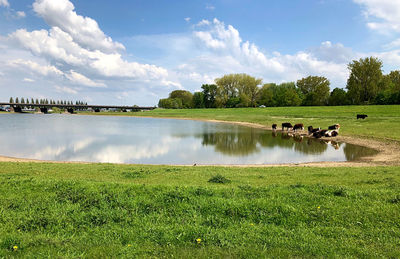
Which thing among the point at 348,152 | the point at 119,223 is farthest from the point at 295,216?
the point at 348,152

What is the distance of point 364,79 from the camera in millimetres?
84750

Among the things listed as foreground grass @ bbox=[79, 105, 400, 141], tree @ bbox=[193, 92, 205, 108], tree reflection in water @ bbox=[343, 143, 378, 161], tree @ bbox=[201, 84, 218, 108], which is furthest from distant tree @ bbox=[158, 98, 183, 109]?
tree reflection in water @ bbox=[343, 143, 378, 161]

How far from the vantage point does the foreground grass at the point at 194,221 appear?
4.68m

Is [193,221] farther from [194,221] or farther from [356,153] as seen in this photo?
[356,153]

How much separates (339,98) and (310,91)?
32.0 meters

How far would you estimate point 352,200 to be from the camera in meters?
6.60

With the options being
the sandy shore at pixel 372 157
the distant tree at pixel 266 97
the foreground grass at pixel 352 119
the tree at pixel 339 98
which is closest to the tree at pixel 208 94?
the distant tree at pixel 266 97

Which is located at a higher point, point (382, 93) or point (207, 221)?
point (382, 93)

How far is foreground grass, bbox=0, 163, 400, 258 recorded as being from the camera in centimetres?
468

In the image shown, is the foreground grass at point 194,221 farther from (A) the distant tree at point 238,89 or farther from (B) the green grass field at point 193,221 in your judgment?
(A) the distant tree at point 238,89

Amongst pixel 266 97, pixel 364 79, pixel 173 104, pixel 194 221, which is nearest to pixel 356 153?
pixel 194 221

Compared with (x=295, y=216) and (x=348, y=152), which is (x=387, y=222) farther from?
(x=348, y=152)

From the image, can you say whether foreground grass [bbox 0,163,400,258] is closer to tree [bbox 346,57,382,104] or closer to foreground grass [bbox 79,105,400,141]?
foreground grass [bbox 79,105,400,141]

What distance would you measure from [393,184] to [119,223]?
8.68 meters
